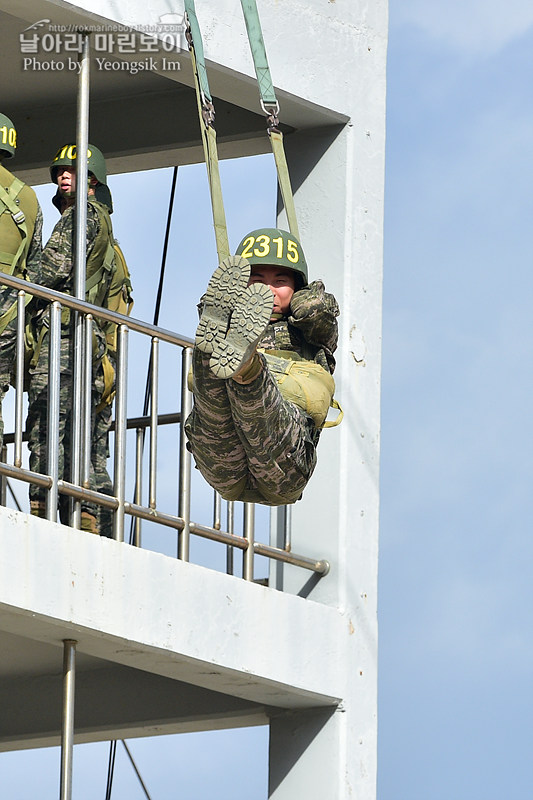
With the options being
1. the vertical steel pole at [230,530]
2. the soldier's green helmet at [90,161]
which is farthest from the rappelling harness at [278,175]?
the soldier's green helmet at [90,161]

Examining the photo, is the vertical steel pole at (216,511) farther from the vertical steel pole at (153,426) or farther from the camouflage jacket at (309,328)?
the camouflage jacket at (309,328)

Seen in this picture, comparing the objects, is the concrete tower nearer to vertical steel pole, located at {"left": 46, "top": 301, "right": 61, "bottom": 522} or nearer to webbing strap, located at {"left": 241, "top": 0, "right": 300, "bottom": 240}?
vertical steel pole, located at {"left": 46, "top": 301, "right": 61, "bottom": 522}

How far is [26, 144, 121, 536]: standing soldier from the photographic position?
1066cm

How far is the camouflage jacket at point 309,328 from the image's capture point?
8312 millimetres

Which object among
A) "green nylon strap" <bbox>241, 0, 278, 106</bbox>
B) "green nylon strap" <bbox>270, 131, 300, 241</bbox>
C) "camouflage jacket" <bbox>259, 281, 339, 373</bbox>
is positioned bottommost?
"camouflage jacket" <bbox>259, 281, 339, 373</bbox>

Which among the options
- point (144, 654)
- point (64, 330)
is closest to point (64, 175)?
point (64, 330)

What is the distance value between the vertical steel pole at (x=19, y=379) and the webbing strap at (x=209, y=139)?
81.7 inches

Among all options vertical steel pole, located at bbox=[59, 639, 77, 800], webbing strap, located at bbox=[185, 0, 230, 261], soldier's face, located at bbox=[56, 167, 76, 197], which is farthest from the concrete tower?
webbing strap, located at bbox=[185, 0, 230, 261]

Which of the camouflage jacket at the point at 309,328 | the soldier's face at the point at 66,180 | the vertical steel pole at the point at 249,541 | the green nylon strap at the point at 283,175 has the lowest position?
the camouflage jacket at the point at 309,328

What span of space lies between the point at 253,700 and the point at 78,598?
162 centimetres

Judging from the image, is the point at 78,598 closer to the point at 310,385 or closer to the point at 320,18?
the point at 310,385

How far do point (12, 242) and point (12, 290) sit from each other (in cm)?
25

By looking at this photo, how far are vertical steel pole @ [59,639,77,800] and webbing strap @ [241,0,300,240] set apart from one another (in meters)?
2.98

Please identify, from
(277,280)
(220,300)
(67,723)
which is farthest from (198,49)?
(67,723)
